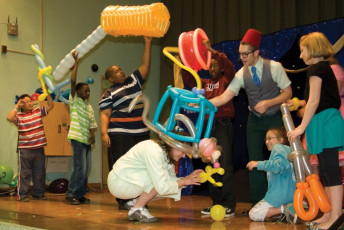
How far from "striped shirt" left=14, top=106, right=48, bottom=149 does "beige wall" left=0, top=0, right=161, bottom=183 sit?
1.37 metres

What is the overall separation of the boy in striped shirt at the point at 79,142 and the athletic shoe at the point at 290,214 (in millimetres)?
2247

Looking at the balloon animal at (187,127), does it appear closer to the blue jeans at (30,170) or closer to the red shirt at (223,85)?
the red shirt at (223,85)

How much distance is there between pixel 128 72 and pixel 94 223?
16.5ft

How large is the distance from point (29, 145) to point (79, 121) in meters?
0.88

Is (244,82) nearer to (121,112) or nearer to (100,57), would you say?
(121,112)

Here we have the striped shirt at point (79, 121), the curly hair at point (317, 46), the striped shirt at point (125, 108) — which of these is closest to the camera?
the curly hair at point (317, 46)

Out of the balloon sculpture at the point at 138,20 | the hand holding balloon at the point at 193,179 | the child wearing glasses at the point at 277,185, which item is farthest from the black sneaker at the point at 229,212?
the balloon sculpture at the point at 138,20

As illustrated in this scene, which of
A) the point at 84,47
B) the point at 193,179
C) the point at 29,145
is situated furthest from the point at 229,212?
the point at 29,145

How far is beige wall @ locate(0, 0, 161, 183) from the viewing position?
6.36 meters

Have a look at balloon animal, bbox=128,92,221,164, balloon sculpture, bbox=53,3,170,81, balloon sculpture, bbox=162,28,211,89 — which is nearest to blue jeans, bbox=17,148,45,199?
balloon sculpture, bbox=53,3,170,81

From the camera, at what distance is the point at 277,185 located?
10.6 ft

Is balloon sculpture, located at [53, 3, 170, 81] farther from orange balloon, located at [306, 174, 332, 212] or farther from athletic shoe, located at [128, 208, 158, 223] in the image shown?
orange balloon, located at [306, 174, 332, 212]

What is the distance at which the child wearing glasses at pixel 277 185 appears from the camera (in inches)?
123

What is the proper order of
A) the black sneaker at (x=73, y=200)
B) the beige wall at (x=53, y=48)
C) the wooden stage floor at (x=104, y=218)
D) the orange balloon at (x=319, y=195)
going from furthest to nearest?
the beige wall at (x=53, y=48) → the black sneaker at (x=73, y=200) → the wooden stage floor at (x=104, y=218) → the orange balloon at (x=319, y=195)
